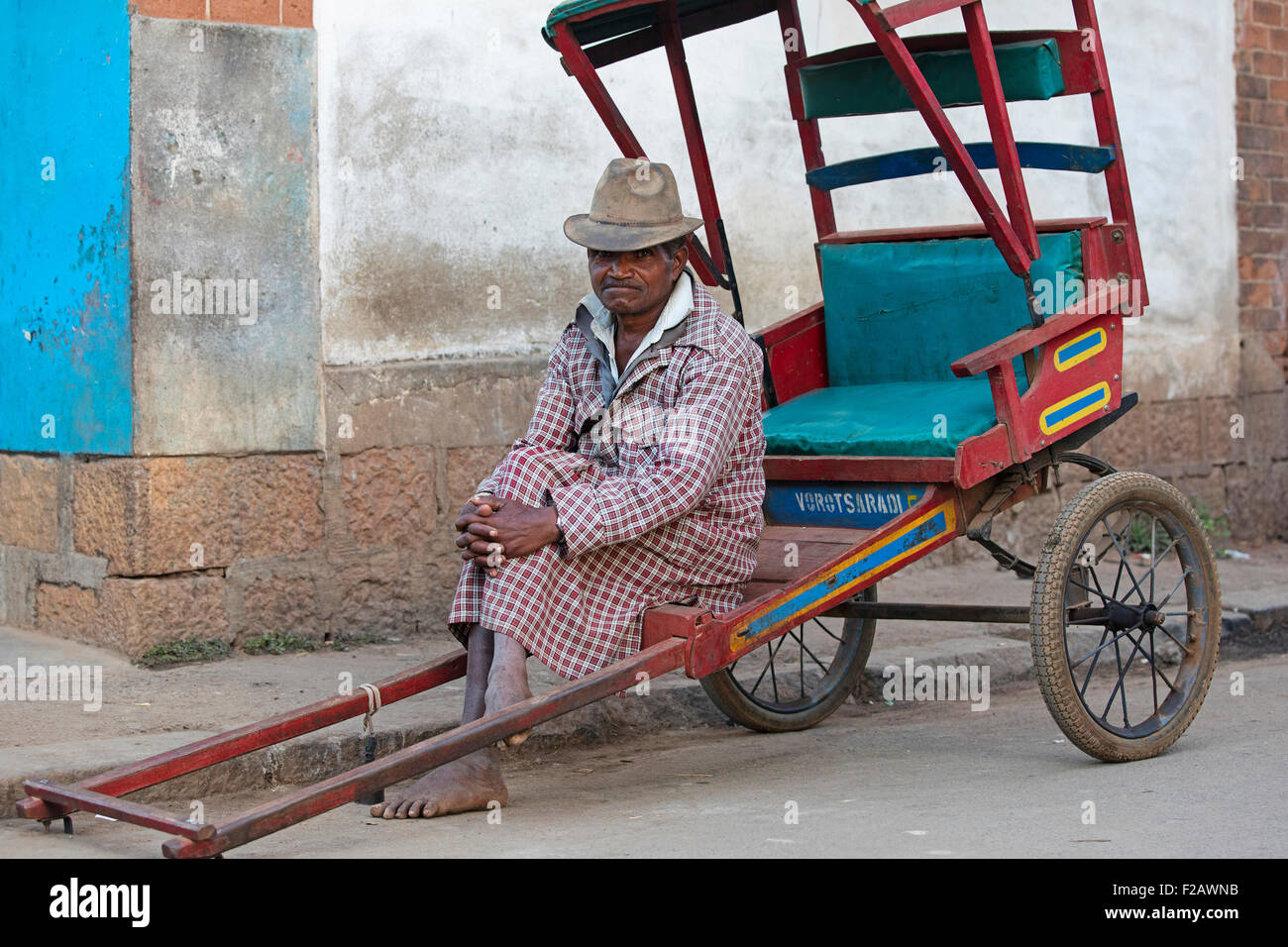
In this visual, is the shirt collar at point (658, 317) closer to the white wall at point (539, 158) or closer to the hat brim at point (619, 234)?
the hat brim at point (619, 234)

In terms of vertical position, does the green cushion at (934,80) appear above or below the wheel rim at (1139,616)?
above

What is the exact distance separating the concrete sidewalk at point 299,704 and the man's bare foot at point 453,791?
69 centimetres

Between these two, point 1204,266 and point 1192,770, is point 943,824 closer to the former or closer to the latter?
point 1192,770

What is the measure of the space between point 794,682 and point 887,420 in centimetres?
121

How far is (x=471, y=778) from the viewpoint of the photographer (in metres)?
3.85

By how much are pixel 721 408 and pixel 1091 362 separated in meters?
1.25

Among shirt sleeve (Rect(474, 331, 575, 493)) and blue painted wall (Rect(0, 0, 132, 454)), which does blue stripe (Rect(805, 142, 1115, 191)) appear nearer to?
shirt sleeve (Rect(474, 331, 575, 493))

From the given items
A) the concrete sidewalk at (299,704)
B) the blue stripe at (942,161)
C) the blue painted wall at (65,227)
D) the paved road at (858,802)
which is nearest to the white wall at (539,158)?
the blue painted wall at (65,227)

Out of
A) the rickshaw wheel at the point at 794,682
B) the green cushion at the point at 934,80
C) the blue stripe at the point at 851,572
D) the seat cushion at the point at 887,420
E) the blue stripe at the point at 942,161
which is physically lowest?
the rickshaw wheel at the point at 794,682

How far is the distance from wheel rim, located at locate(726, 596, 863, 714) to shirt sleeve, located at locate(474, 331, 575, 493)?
3.46 feet

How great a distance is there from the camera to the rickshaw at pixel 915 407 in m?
3.96

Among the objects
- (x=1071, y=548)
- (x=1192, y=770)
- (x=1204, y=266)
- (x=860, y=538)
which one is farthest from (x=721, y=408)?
(x=1204, y=266)

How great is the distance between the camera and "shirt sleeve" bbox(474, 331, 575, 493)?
427cm

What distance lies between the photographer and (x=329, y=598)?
5.82 meters
